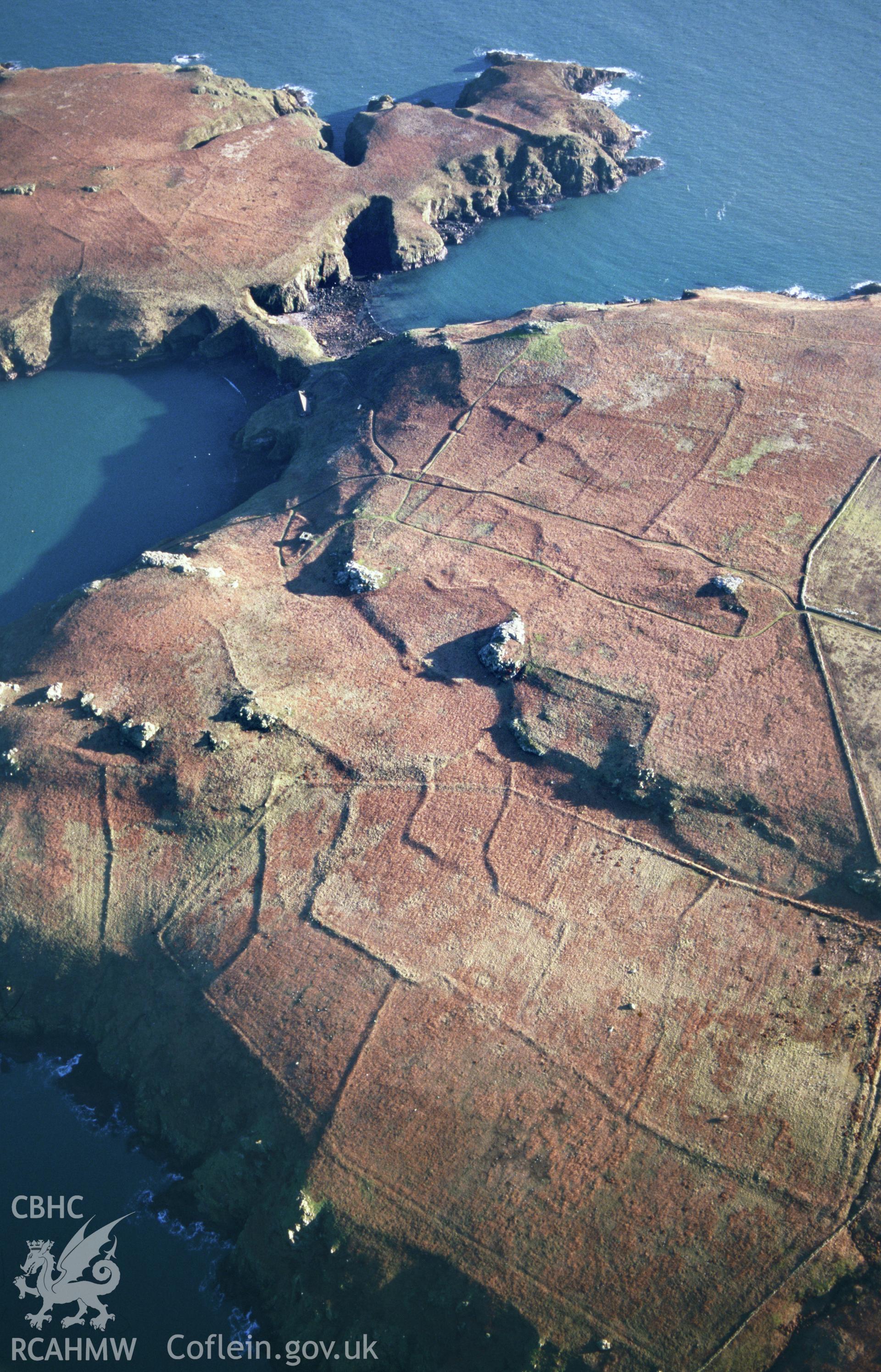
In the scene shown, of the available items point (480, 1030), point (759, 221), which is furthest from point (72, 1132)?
point (759, 221)

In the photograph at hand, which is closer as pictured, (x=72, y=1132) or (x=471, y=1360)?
(x=471, y=1360)

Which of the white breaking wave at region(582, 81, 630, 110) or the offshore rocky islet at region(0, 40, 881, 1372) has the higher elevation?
the white breaking wave at region(582, 81, 630, 110)

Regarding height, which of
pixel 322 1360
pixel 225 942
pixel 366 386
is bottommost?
pixel 322 1360

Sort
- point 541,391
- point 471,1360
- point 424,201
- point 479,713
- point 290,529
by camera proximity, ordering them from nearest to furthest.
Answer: point 471,1360 < point 479,713 < point 290,529 < point 541,391 < point 424,201

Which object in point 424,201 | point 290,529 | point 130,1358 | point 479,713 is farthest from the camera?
point 424,201

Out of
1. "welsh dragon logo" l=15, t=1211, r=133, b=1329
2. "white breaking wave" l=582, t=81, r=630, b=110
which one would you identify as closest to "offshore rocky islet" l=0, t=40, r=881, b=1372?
"welsh dragon logo" l=15, t=1211, r=133, b=1329

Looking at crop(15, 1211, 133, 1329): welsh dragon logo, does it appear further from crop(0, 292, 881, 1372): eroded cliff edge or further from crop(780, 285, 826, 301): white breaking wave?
crop(780, 285, 826, 301): white breaking wave

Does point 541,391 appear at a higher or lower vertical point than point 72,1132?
higher

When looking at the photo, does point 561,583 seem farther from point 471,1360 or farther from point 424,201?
point 424,201
